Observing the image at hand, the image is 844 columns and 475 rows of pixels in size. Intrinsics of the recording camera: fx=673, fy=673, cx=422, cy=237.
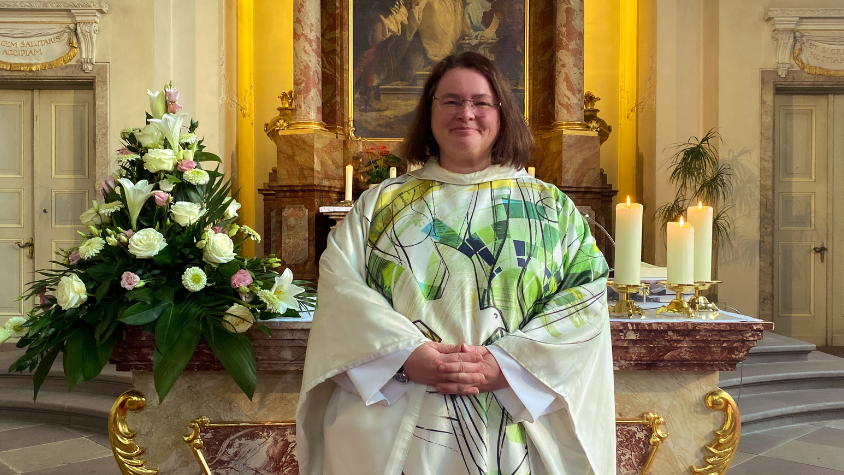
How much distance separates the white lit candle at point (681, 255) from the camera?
213 cm

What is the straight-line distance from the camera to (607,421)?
1758mm

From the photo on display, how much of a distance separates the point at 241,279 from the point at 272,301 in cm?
11

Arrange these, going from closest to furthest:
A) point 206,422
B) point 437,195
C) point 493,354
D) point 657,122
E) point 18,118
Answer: point 493,354 < point 437,195 < point 206,422 < point 18,118 < point 657,122

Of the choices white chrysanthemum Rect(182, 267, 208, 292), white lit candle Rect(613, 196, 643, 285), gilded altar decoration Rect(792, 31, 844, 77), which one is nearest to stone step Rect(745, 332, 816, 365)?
gilded altar decoration Rect(792, 31, 844, 77)

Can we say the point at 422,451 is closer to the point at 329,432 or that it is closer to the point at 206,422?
the point at 329,432

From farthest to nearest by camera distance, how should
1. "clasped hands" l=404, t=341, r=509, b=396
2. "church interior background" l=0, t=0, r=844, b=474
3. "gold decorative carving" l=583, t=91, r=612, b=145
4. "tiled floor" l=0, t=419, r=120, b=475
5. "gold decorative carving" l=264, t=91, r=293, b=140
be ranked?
"gold decorative carving" l=583, t=91, r=612, b=145 → "gold decorative carving" l=264, t=91, r=293, b=140 → "church interior background" l=0, t=0, r=844, b=474 → "tiled floor" l=0, t=419, r=120, b=475 → "clasped hands" l=404, t=341, r=509, b=396

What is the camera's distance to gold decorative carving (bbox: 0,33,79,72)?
7020 millimetres

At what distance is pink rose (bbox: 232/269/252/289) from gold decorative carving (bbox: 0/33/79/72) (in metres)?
6.28

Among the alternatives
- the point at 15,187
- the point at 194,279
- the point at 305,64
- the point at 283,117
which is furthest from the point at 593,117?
the point at 194,279

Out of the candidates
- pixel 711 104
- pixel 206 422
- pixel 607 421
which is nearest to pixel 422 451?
pixel 607 421

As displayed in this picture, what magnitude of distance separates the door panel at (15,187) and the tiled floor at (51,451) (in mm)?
3376

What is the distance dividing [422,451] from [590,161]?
6418mm

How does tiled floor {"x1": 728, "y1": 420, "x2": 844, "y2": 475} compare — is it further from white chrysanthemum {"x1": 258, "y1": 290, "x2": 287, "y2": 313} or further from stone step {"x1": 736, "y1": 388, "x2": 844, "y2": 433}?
white chrysanthemum {"x1": 258, "y1": 290, "x2": 287, "y2": 313}

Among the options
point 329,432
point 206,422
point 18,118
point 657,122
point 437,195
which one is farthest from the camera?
point 657,122
